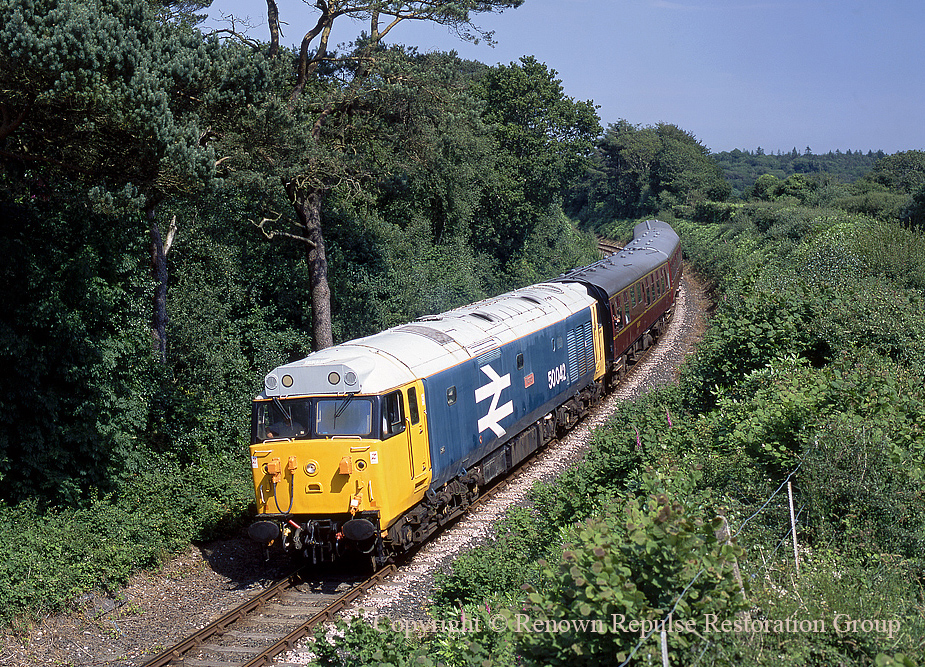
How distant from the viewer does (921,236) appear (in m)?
22.1

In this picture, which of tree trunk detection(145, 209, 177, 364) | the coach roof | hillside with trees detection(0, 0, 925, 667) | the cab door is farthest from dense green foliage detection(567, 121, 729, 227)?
the cab door

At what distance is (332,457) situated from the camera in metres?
10.4

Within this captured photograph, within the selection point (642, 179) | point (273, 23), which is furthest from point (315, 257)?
point (642, 179)

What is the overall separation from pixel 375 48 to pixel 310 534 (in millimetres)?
12317

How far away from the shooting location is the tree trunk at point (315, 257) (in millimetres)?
18203

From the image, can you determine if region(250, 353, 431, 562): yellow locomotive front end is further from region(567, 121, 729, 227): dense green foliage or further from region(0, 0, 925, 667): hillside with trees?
region(567, 121, 729, 227): dense green foliage

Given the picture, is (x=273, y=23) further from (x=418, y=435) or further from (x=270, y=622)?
(x=270, y=622)

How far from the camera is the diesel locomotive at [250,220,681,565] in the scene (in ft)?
34.1

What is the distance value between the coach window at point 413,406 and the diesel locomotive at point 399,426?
33mm

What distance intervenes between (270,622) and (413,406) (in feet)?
11.8

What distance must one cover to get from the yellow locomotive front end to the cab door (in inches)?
1.3

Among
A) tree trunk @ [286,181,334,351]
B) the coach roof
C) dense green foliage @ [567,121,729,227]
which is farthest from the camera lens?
dense green foliage @ [567,121,729,227]

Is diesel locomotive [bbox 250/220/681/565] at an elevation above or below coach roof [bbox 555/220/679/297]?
below

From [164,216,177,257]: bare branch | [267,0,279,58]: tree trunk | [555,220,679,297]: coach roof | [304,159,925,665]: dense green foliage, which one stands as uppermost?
[267,0,279,58]: tree trunk
